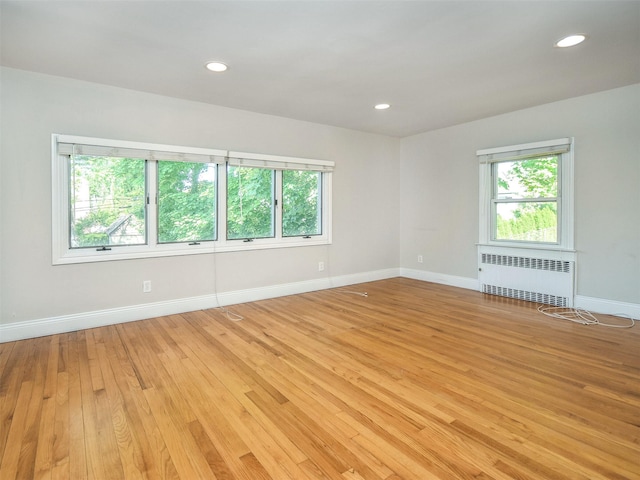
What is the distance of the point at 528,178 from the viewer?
4.59 meters

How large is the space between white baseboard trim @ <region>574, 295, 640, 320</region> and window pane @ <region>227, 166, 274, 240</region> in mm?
4061

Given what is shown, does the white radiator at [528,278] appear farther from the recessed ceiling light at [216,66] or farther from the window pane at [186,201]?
the recessed ceiling light at [216,66]

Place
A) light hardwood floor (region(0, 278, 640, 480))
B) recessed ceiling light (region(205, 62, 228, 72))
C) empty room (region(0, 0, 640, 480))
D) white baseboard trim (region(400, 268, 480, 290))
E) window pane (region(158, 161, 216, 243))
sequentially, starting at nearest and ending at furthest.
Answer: light hardwood floor (region(0, 278, 640, 480)) → empty room (region(0, 0, 640, 480)) → recessed ceiling light (region(205, 62, 228, 72)) → window pane (region(158, 161, 216, 243)) → white baseboard trim (region(400, 268, 480, 290))

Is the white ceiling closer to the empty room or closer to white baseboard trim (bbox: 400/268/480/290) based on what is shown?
the empty room

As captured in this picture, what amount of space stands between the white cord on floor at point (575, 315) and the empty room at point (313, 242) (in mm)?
53

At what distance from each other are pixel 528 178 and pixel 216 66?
164 inches

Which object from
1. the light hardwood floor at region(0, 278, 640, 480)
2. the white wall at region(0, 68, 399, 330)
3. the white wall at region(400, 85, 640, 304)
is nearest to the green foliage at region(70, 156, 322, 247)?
the white wall at region(0, 68, 399, 330)

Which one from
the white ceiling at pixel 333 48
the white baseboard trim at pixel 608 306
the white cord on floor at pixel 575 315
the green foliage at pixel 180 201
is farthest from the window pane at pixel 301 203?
the white baseboard trim at pixel 608 306

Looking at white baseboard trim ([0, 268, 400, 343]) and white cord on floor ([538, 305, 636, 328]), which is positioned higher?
white baseboard trim ([0, 268, 400, 343])

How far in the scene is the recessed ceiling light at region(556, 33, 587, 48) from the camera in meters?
2.61

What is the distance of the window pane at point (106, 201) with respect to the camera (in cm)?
350

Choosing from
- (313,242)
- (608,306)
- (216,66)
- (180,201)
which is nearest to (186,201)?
(180,201)

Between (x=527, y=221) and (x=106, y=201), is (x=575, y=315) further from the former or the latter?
(x=106, y=201)

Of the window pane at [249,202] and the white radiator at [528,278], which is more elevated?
the window pane at [249,202]
